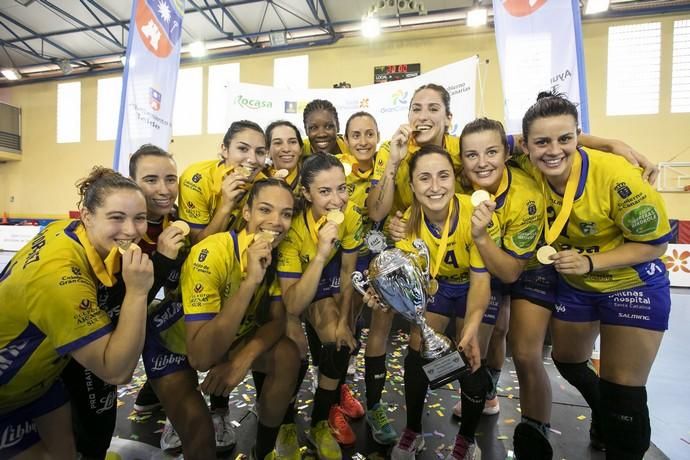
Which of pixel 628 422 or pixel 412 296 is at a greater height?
pixel 412 296

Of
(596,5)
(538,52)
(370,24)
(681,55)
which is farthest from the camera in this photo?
(681,55)

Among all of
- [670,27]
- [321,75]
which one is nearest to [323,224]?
[321,75]

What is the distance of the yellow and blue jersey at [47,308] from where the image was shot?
4.54ft

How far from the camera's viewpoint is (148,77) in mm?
4434

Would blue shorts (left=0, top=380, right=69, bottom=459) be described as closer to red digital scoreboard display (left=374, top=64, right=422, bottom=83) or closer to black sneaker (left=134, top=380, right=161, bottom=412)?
black sneaker (left=134, top=380, right=161, bottom=412)

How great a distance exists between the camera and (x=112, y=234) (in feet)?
5.41

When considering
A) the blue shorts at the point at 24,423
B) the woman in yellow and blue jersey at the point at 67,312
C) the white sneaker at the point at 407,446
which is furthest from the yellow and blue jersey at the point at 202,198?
the white sneaker at the point at 407,446

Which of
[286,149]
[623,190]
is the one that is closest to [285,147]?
[286,149]

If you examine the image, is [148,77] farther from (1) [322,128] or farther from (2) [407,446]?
(2) [407,446]

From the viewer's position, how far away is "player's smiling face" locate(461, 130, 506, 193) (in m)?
2.19

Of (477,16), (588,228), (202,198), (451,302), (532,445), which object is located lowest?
(532,445)

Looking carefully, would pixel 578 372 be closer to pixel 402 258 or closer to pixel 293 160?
pixel 402 258

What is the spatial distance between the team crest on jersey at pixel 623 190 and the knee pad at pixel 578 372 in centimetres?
108

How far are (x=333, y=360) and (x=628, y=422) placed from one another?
156 centimetres
